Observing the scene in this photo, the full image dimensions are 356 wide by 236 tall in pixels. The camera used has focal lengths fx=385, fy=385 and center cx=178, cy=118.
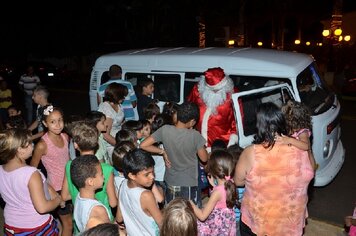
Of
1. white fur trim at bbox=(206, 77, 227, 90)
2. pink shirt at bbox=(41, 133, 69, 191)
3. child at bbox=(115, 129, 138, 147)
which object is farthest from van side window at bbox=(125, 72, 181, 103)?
pink shirt at bbox=(41, 133, 69, 191)

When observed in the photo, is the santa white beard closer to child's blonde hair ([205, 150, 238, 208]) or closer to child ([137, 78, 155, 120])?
child ([137, 78, 155, 120])

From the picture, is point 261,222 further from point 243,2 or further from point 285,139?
point 243,2

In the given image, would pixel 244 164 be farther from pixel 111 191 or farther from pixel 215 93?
pixel 215 93

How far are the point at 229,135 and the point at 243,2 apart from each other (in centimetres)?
2057

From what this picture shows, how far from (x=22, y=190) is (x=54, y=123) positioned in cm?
121

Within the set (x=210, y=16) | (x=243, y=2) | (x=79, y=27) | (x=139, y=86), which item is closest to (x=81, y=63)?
(x=79, y=27)

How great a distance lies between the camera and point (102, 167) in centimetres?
360

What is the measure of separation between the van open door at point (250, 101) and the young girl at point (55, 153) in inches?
89.1

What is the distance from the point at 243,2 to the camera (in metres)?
24.3

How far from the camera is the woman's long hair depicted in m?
3.13

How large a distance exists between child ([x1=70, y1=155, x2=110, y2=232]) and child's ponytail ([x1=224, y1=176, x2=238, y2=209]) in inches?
42.8

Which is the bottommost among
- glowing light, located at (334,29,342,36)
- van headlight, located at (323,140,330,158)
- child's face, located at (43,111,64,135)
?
van headlight, located at (323,140,330,158)

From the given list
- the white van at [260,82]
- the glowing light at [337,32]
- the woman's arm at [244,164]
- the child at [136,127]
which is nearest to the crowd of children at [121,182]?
the child at [136,127]

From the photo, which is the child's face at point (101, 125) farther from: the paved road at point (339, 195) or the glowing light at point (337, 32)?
the glowing light at point (337, 32)
